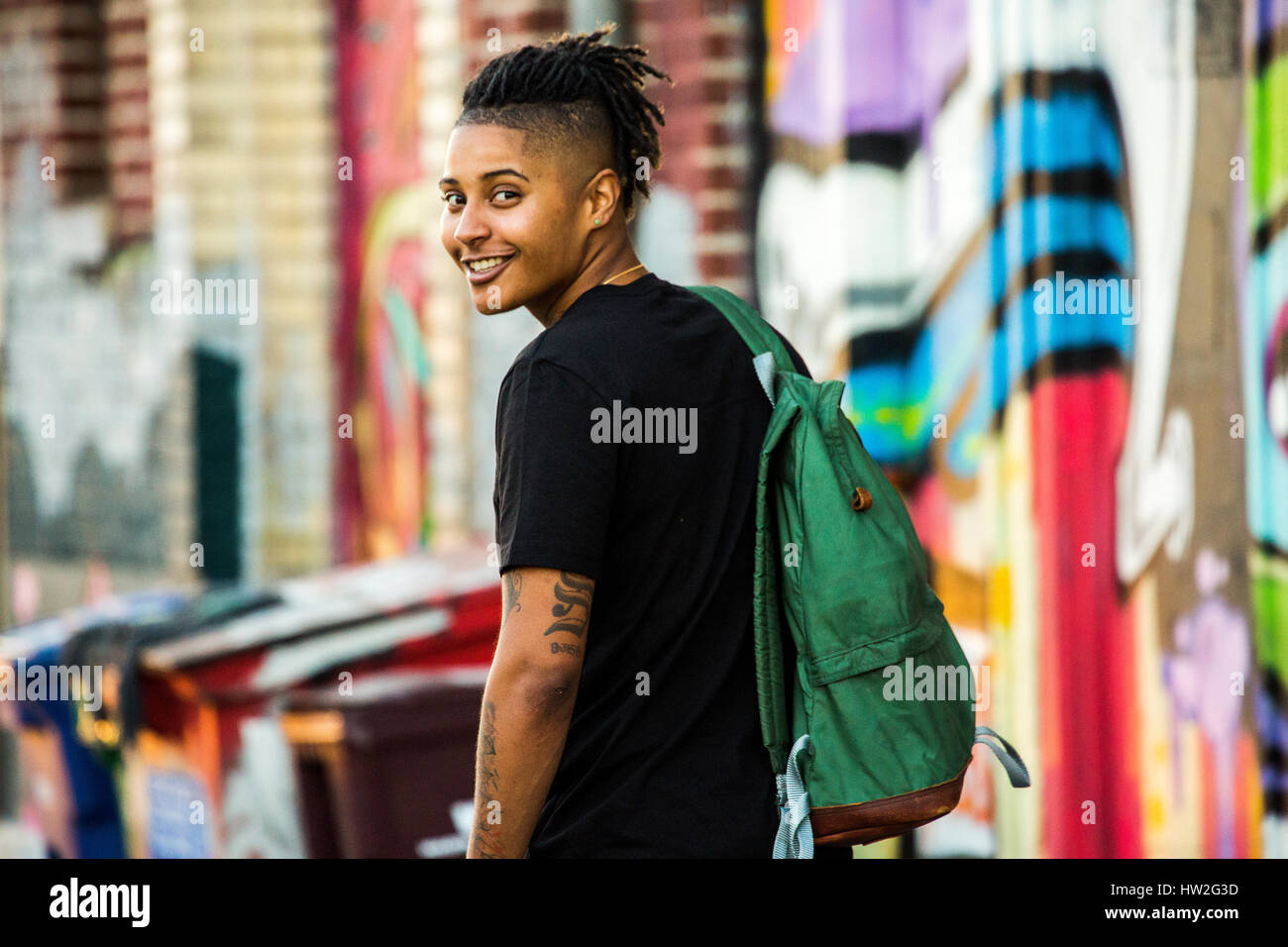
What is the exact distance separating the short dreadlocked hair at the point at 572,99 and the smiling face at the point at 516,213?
3 cm

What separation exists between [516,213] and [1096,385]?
264 centimetres

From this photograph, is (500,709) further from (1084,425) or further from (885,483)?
(1084,425)

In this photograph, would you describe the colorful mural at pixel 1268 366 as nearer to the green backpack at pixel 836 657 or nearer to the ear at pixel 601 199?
the green backpack at pixel 836 657

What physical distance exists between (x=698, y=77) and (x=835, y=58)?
0.76 metres

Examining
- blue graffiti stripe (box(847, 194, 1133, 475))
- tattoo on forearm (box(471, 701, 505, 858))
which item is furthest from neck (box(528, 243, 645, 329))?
blue graffiti stripe (box(847, 194, 1133, 475))

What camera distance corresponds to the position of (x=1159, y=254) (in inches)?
176

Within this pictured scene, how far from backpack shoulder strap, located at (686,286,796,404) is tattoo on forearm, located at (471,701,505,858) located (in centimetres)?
60

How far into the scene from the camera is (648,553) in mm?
2209

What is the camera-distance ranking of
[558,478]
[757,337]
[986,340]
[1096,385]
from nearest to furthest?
[558,478] → [757,337] → [1096,385] → [986,340]

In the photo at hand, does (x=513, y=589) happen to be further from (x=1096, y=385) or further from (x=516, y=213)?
(x=1096, y=385)

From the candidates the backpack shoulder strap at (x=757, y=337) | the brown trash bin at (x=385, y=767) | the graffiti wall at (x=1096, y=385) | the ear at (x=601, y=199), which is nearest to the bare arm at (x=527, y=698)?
the backpack shoulder strap at (x=757, y=337)

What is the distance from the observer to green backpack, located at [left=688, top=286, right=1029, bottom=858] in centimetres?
223

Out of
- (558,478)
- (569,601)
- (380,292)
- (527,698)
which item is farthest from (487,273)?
(380,292)

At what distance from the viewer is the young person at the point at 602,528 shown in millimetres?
2137
